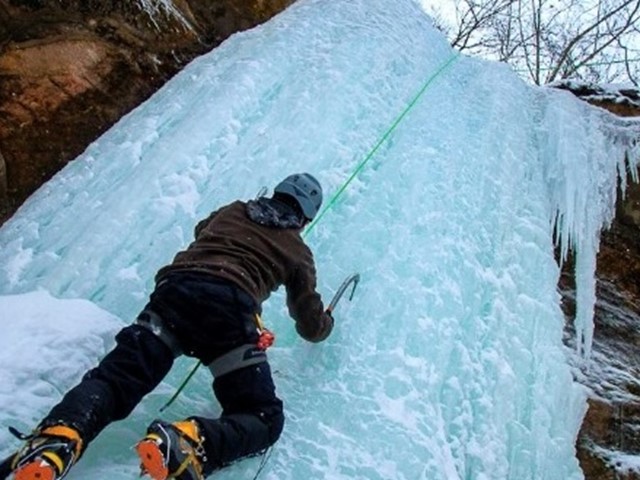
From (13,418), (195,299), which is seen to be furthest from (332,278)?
(13,418)

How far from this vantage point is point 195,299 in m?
2.10

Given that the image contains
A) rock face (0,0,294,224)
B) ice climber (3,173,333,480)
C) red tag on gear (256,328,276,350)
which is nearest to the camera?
ice climber (3,173,333,480)

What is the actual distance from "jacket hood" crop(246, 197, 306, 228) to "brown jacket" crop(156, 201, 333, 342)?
0.01m

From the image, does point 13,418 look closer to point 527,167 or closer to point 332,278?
point 332,278

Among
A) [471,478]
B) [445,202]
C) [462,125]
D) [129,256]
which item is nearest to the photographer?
[471,478]

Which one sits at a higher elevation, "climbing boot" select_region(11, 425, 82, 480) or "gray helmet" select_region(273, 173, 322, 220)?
"gray helmet" select_region(273, 173, 322, 220)

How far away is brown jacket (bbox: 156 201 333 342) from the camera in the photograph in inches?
87.7

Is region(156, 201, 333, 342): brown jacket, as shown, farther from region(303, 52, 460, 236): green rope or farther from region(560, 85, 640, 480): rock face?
region(560, 85, 640, 480): rock face

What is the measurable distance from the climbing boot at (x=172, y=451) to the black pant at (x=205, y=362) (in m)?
0.04

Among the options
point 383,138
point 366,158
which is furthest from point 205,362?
point 383,138

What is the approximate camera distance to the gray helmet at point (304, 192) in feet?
8.23

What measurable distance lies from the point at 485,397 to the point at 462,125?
212 centimetres

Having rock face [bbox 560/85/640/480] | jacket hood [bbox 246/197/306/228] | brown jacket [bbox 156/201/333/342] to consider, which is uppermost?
jacket hood [bbox 246/197/306/228]

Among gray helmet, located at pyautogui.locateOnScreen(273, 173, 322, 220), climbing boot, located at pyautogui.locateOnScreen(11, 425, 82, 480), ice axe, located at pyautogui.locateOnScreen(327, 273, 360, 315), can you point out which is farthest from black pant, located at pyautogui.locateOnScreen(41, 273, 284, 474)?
ice axe, located at pyautogui.locateOnScreen(327, 273, 360, 315)
